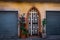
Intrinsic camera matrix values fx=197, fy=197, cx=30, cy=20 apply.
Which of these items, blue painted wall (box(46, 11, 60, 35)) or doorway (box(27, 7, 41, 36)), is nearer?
doorway (box(27, 7, 41, 36))

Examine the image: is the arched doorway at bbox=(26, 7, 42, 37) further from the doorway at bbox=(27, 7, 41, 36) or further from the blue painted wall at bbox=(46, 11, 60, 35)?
the blue painted wall at bbox=(46, 11, 60, 35)

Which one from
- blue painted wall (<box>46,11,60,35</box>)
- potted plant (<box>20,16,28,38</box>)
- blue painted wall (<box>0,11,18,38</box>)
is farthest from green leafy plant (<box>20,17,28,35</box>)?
blue painted wall (<box>46,11,60,35</box>)

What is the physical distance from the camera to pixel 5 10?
15.5 m

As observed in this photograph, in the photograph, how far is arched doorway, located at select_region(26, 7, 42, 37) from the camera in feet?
52.4

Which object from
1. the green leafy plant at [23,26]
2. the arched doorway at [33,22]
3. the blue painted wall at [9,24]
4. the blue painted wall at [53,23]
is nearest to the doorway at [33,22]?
the arched doorway at [33,22]

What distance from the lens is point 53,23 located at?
53.9 feet

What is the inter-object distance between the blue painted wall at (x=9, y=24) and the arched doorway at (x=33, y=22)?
42.3 inches

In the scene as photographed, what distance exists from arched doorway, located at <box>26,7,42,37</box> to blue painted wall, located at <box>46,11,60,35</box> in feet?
2.93

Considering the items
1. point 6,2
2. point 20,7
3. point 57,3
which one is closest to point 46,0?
point 57,3

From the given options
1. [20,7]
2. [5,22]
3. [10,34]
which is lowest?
[10,34]

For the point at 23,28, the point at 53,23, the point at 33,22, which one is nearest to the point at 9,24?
the point at 23,28

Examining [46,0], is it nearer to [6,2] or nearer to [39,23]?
[39,23]

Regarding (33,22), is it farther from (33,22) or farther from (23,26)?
(23,26)

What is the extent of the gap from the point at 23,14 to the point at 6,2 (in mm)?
→ 1641
